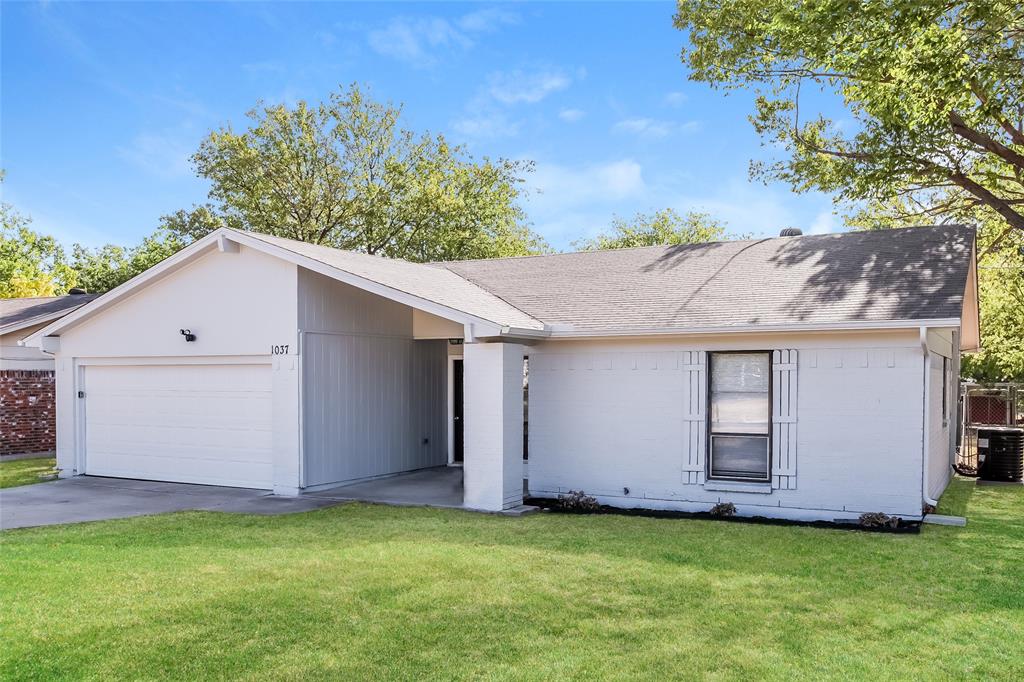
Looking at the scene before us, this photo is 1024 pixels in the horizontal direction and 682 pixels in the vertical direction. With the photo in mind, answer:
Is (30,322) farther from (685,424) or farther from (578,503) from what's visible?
(685,424)

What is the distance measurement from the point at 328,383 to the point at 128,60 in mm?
13771

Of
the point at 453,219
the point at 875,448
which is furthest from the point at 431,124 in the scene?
the point at 875,448

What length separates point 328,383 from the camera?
42.2ft

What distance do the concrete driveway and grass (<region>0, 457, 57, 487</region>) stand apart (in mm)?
772

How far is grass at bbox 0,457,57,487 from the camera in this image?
1448 centimetres

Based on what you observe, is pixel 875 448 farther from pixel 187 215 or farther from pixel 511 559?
pixel 187 215

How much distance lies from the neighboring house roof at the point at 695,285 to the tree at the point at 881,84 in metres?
2.48

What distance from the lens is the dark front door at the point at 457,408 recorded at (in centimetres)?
1611

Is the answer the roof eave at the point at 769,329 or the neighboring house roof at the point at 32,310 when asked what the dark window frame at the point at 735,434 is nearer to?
the roof eave at the point at 769,329

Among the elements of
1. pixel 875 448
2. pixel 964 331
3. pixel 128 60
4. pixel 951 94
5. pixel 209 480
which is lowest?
pixel 209 480

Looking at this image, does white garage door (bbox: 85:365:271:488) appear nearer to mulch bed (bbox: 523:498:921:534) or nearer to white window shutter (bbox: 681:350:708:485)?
mulch bed (bbox: 523:498:921:534)

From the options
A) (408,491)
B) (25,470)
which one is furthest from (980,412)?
(25,470)

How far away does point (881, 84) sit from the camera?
13.6 m

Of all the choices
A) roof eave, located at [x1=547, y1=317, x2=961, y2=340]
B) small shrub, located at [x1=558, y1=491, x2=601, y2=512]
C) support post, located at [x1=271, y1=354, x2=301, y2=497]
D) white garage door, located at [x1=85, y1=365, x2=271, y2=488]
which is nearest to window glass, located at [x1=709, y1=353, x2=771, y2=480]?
roof eave, located at [x1=547, y1=317, x2=961, y2=340]
